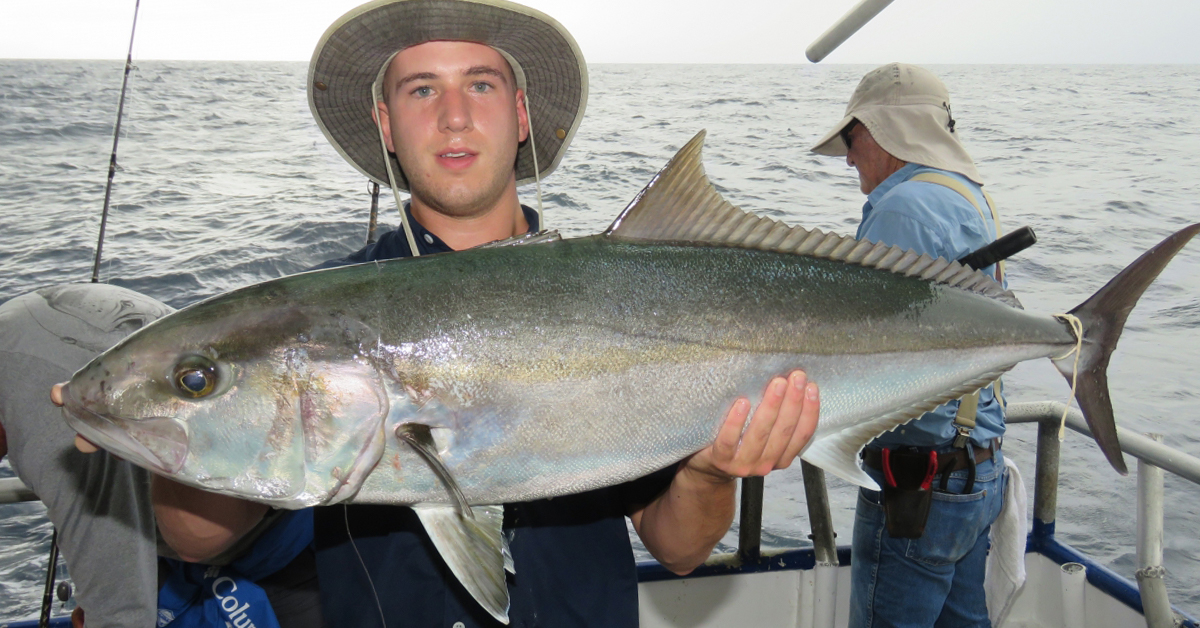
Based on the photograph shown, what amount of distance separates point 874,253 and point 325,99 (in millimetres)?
1610

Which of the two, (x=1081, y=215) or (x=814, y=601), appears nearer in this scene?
(x=814, y=601)

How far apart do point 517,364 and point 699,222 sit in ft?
1.63

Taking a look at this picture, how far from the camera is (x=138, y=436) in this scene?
1.22 meters

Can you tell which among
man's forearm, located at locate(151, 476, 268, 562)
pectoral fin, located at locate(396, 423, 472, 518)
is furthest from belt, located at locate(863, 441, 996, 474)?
man's forearm, located at locate(151, 476, 268, 562)

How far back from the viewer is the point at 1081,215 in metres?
13.6

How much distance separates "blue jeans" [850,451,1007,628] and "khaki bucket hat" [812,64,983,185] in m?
1.26

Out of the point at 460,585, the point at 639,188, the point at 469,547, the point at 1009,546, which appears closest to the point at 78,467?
the point at 460,585

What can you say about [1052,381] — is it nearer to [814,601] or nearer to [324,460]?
[814,601]

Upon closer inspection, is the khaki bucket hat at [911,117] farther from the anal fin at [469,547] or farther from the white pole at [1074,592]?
the anal fin at [469,547]

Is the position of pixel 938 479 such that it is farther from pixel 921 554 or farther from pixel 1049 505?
pixel 1049 505

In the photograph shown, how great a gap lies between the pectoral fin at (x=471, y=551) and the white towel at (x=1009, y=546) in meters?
2.52

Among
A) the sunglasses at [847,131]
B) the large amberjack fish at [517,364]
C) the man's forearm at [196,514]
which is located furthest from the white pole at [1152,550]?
the man's forearm at [196,514]

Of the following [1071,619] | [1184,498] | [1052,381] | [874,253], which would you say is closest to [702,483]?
[874,253]

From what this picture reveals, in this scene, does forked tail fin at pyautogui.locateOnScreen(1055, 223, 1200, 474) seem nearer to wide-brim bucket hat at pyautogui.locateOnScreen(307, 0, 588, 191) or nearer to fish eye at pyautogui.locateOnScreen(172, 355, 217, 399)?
wide-brim bucket hat at pyautogui.locateOnScreen(307, 0, 588, 191)
